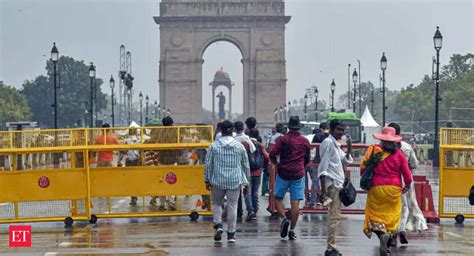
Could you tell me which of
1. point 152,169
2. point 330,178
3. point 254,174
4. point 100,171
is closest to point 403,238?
point 330,178

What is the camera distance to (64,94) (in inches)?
5546

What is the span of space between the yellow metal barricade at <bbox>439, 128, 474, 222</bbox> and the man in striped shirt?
14.7 feet

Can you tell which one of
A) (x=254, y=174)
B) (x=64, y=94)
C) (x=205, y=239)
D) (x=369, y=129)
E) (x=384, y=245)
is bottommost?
(x=205, y=239)

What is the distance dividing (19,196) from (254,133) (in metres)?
4.68

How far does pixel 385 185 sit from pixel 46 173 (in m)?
7.28

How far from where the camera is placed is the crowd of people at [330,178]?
574 inches

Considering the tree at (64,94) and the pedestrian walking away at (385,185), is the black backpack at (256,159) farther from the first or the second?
the tree at (64,94)

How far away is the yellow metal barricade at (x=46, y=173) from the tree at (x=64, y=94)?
4446 inches

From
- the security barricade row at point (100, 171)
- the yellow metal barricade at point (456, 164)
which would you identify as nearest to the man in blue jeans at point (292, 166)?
the security barricade row at point (100, 171)

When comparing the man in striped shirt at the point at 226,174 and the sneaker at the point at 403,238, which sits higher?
the man in striped shirt at the point at 226,174

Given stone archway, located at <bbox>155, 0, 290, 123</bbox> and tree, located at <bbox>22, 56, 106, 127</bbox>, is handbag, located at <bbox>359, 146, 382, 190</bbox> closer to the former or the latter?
stone archway, located at <bbox>155, 0, 290, 123</bbox>

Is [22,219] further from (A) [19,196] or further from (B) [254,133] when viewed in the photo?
(B) [254,133]

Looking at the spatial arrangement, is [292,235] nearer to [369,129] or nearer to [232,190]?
[232,190]

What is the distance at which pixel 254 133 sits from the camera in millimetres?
21922
